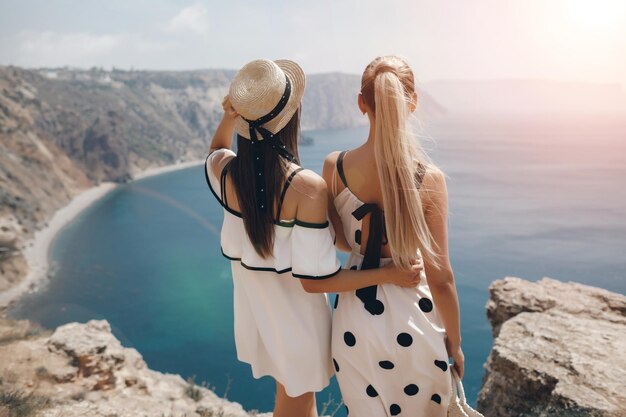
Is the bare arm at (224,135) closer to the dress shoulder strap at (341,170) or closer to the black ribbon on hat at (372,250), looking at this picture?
the dress shoulder strap at (341,170)

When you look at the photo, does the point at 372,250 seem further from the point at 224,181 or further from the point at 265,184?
the point at 224,181

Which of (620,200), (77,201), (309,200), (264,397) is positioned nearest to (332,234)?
(309,200)

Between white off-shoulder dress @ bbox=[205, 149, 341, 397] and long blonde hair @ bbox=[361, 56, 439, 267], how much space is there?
241 millimetres

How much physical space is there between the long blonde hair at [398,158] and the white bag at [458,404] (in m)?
0.47

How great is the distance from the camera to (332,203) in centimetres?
180

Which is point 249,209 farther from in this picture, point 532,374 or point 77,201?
point 77,201

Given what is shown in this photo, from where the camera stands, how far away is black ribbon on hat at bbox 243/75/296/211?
5.35ft

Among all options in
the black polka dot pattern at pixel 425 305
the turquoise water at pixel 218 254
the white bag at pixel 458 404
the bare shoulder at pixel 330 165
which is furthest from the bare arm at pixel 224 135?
the turquoise water at pixel 218 254

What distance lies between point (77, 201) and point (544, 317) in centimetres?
5678

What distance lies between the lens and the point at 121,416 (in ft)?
10.2

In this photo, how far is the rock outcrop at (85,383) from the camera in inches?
128

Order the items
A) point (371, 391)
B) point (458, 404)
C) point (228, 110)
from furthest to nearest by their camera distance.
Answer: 1. point (228, 110)
2. point (371, 391)
3. point (458, 404)

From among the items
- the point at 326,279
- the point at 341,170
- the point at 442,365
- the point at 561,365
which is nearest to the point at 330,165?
the point at 341,170

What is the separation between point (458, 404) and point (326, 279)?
0.65 metres
